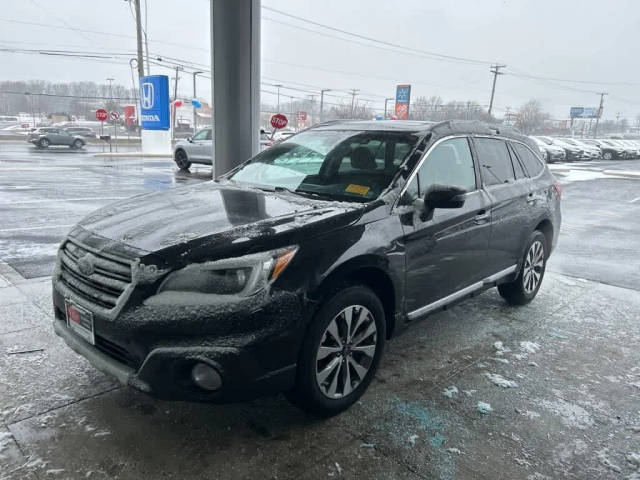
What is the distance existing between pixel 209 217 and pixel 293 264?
28.6 inches

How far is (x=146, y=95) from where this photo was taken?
25469mm

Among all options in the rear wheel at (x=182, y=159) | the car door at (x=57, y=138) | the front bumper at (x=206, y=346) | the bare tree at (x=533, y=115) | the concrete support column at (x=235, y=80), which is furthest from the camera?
the bare tree at (x=533, y=115)

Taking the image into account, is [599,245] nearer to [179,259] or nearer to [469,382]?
[469,382]

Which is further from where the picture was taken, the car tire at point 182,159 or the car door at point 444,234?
the car tire at point 182,159

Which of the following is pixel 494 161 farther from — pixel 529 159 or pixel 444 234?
pixel 444 234

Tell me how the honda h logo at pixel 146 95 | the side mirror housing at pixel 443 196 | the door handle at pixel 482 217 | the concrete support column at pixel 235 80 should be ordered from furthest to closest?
the honda h logo at pixel 146 95 < the concrete support column at pixel 235 80 < the door handle at pixel 482 217 < the side mirror housing at pixel 443 196

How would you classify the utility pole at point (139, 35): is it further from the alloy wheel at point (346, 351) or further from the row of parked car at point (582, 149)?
the alloy wheel at point (346, 351)

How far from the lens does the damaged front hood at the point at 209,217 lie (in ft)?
9.02

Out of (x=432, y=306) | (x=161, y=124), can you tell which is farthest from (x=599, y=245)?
(x=161, y=124)

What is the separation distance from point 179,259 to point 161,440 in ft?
3.34

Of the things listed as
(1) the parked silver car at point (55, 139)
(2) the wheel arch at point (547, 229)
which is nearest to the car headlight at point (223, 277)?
(2) the wheel arch at point (547, 229)

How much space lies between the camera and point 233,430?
114 inches

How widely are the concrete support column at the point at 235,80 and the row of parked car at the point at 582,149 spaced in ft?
75.7

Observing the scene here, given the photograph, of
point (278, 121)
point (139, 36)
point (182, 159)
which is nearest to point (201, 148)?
point (182, 159)
